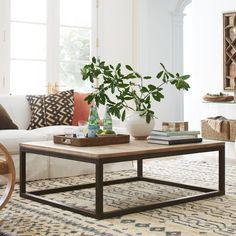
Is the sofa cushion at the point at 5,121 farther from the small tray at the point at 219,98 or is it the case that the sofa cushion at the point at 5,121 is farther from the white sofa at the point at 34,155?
the small tray at the point at 219,98

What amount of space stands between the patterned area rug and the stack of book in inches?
15.5

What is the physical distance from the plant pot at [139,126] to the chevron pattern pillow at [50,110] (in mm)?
1353

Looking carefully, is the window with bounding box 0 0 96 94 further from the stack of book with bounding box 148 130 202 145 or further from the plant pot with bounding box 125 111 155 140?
the stack of book with bounding box 148 130 202 145

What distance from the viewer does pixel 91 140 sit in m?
3.47

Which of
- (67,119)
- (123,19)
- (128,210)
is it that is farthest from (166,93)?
(128,210)

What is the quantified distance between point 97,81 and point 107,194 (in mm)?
3430

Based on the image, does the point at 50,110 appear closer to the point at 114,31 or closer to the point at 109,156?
the point at 109,156

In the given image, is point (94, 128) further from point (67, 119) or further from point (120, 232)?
point (67, 119)

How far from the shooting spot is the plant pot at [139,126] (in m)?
3.88

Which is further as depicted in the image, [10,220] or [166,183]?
[166,183]

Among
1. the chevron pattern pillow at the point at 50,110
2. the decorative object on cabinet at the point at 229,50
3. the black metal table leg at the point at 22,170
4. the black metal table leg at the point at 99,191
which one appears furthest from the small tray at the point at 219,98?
the black metal table leg at the point at 99,191

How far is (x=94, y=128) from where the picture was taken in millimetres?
3602

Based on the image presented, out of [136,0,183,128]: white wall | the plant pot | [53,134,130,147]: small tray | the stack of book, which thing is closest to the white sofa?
[53,134,130,147]: small tray

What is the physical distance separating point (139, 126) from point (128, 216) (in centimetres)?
93
